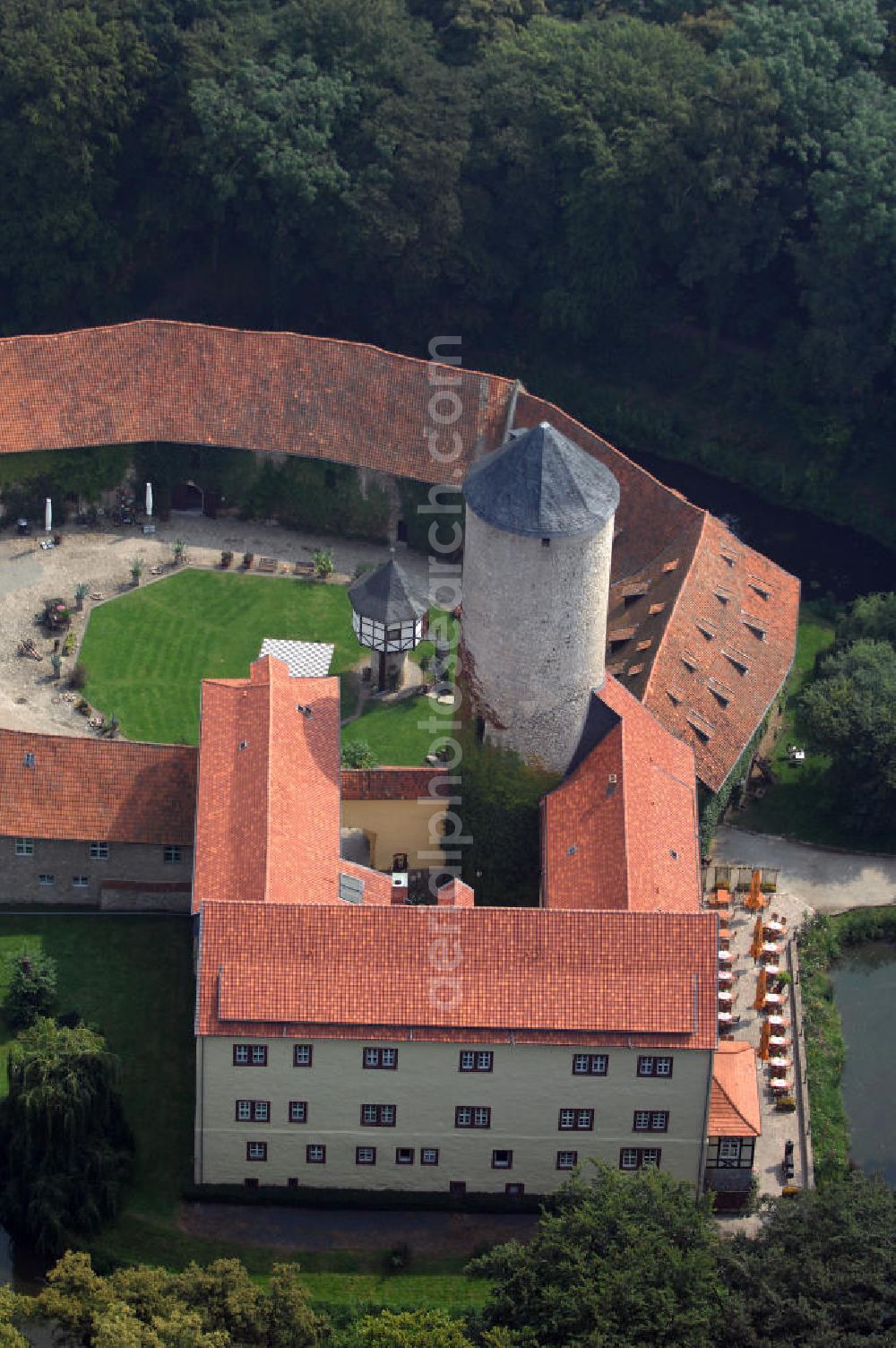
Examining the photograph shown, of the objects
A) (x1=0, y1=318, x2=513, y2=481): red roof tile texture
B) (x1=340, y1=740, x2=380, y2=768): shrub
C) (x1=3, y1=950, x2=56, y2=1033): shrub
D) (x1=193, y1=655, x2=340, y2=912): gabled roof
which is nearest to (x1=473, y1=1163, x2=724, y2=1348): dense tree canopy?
(x1=193, y1=655, x2=340, y2=912): gabled roof

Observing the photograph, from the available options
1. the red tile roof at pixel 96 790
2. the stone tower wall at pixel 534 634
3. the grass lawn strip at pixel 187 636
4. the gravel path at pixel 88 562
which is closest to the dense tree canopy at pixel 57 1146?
the red tile roof at pixel 96 790

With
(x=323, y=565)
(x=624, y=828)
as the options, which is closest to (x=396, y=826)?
(x=624, y=828)

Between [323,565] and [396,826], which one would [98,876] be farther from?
[323,565]

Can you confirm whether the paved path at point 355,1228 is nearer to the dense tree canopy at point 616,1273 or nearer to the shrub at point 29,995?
the dense tree canopy at point 616,1273

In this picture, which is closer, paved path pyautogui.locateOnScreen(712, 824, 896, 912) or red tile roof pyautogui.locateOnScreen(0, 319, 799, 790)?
paved path pyautogui.locateOnScreen(712, 824, 896, 912)

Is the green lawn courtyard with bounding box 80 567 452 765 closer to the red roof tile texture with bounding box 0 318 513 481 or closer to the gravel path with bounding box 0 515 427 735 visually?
the gravel path with bounding box 0 515 427 735

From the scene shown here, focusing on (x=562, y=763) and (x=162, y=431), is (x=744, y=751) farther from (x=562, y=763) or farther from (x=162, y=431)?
(x=162, y=431)

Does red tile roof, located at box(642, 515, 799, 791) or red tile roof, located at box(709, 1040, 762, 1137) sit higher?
red tile roof, located at box(642, 515, 799, 791)

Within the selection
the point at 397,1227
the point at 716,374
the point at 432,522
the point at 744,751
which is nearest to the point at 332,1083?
the point at 397,1227
